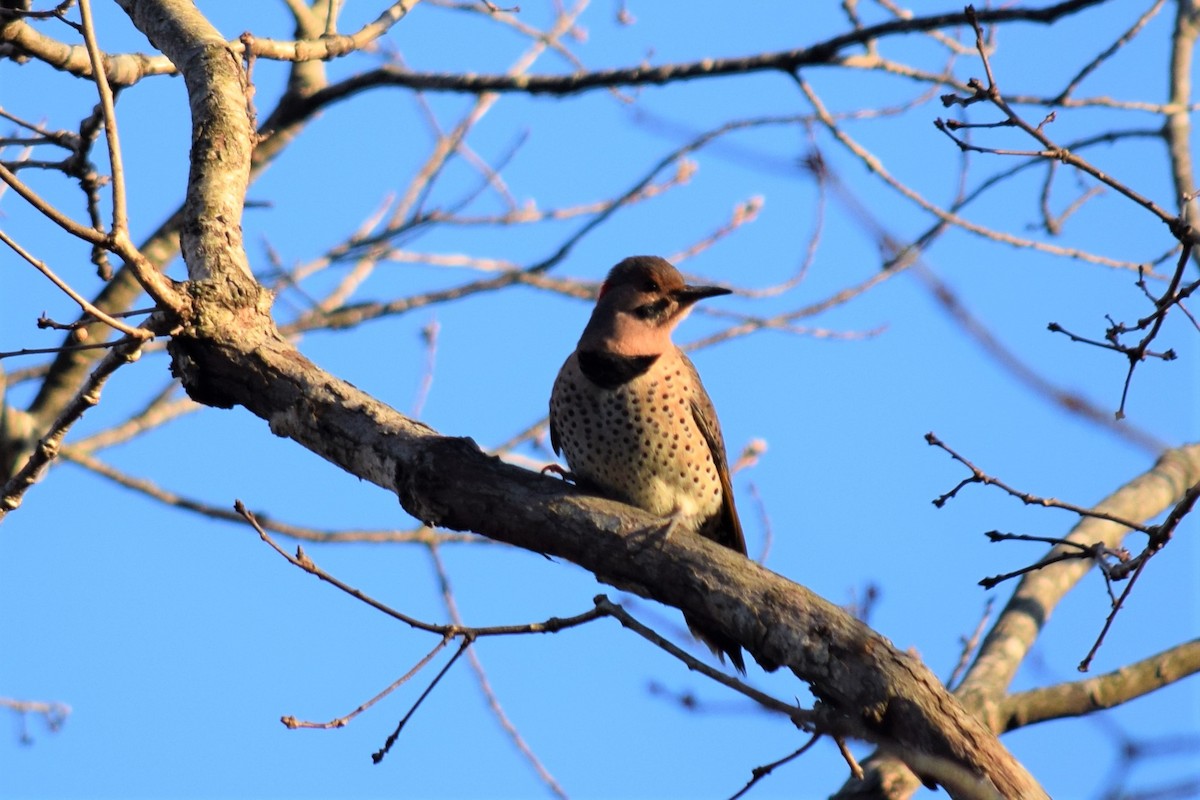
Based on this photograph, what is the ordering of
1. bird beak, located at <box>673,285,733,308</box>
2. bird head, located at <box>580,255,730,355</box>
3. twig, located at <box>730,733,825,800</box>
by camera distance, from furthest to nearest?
bird beak, located at <box>673,285,733,308</box> < bird head, located at <box>580,255,730,355</box> < twig, located at <box>730,733,825,800</box>

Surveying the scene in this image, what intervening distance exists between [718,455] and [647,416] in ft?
1.65

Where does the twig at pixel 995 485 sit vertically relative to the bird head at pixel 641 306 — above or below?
below

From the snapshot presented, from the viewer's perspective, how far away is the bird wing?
A: 5.17 metres

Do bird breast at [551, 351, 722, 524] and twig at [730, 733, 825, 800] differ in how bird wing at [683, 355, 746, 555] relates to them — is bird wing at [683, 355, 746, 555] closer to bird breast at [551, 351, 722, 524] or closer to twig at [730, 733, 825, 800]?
bird breast at [551, 351, 722, 524]

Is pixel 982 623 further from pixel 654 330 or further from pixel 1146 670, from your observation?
pixel 654 330

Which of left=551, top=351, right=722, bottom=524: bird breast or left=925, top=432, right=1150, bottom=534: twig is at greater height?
left=551, top=351, right=722, bottom=524: bird breast

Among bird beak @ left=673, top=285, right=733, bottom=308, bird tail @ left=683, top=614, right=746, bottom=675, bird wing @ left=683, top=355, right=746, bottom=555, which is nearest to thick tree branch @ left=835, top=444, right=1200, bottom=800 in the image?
bird tail @ left=683, top=614, right=746, bottom=675

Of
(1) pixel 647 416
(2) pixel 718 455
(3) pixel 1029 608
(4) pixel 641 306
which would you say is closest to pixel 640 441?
(1) pixel 647 416

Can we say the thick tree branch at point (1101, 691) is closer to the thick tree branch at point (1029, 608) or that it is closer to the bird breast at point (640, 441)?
the thick tree branch at point (1029, 608)

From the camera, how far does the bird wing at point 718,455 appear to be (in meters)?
5.17

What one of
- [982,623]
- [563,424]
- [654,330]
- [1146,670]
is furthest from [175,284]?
[982,623]

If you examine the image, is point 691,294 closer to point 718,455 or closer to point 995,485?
point 718,455

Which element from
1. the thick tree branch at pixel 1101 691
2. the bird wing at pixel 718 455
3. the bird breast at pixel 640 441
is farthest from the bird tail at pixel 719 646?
Result: the thick tree branch at pixel 1101 691

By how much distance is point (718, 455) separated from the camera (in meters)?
5.23
